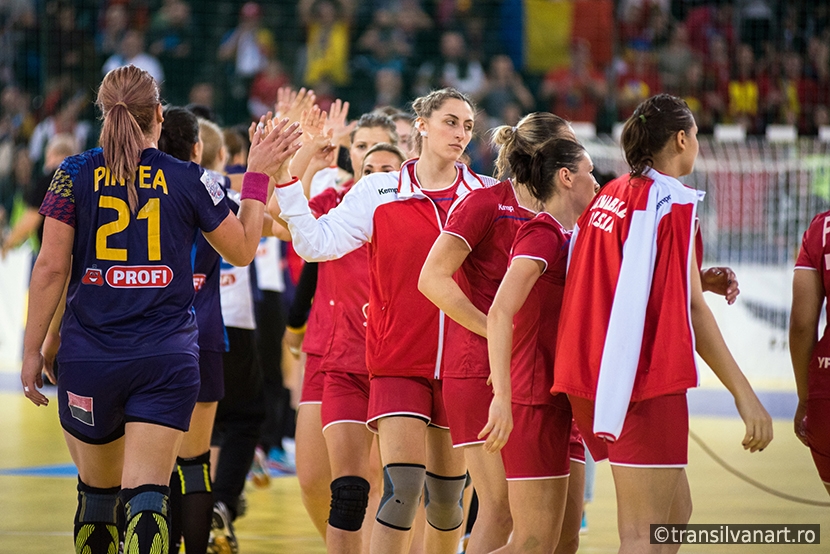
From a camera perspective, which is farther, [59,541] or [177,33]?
[177,33]

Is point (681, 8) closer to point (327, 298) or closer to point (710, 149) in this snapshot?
point (710, 149)

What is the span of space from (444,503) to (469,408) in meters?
0.52

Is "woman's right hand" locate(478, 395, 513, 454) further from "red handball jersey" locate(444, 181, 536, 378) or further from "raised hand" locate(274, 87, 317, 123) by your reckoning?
"raised hand" locate(274, 87, 317, 123)

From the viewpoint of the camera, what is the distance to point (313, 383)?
460 centimetres

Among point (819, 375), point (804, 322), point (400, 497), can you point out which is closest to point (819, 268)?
point (804, 322)

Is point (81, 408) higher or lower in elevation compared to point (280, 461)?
higher

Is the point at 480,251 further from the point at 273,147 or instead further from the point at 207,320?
the point at 207,320

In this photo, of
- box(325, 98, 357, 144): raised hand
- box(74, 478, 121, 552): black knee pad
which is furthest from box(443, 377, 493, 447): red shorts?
box(325, 98, 357, 144): raised hand

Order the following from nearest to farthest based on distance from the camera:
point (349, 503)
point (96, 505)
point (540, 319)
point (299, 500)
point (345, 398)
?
point (540, 319) → point (96, 505) → point (349, 503) → point (345, 398) → point (299, 500)

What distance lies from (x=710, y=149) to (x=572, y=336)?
8.43 meters

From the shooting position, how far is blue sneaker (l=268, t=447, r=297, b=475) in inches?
300

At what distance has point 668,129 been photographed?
10.4ft

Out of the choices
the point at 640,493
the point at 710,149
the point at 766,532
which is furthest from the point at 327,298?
the point at 710,149

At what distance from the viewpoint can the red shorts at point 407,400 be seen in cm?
389
